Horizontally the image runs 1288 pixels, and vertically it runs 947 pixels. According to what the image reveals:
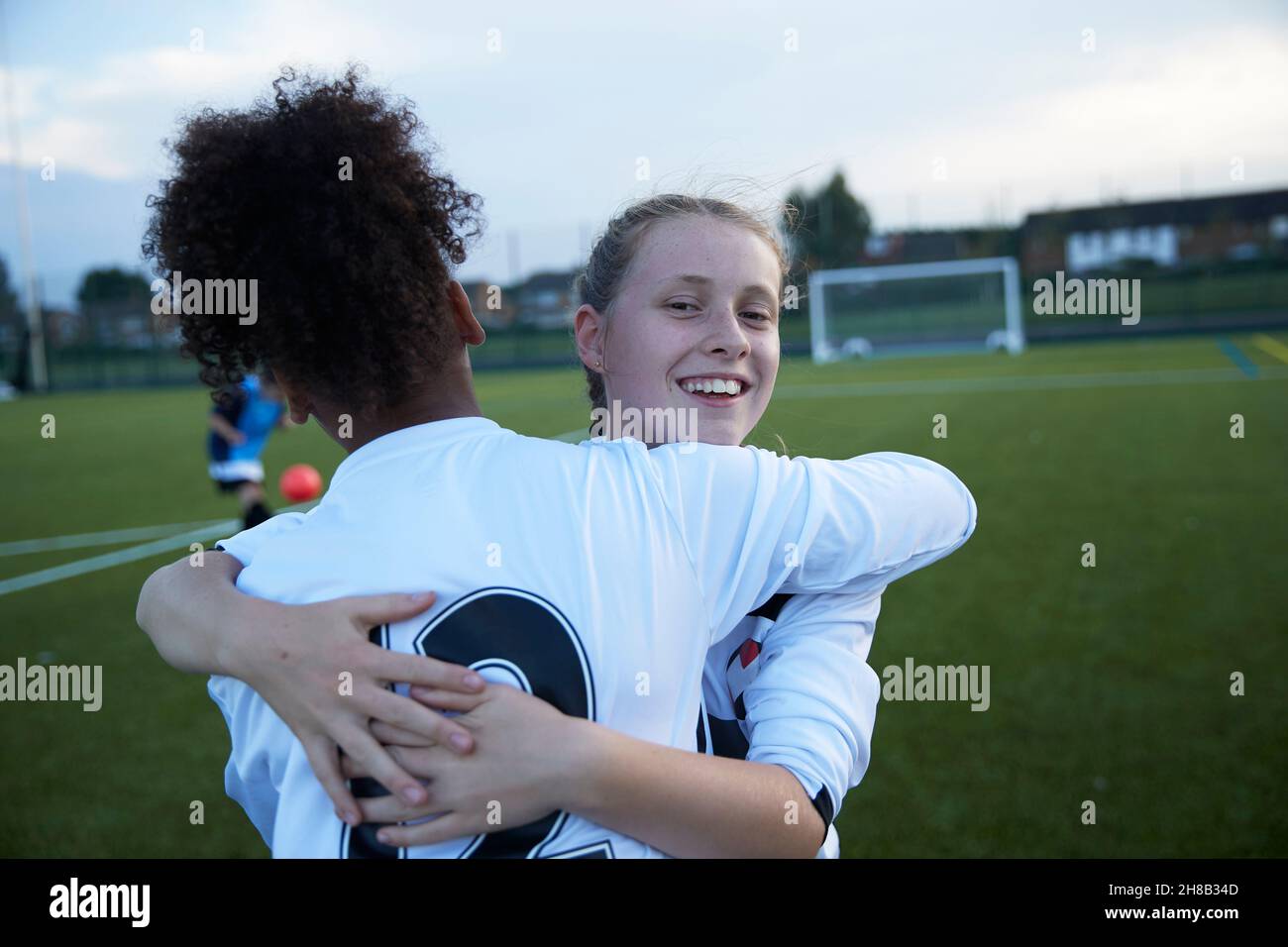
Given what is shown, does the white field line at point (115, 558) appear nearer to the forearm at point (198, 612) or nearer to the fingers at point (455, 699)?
the forearm at point (198, 612)

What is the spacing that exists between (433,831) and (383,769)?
9 centimetres

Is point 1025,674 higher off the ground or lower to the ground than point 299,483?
lower

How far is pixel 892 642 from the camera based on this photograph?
18.2 ft

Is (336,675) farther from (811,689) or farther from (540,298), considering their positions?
(540,298)

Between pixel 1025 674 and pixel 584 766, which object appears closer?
pixel 584 766

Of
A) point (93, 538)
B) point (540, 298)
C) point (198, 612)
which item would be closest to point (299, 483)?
point (93, 538)

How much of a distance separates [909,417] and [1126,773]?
1175 centimetres

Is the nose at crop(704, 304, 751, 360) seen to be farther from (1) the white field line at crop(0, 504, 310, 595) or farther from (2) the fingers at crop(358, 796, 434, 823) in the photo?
(1) the white field line at crop(0, 504, 310, 595)

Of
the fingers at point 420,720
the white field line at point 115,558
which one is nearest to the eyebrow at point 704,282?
the fingers at point 420,720

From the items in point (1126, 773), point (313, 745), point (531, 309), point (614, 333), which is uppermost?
point (531, 309)

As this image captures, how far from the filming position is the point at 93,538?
9.45m

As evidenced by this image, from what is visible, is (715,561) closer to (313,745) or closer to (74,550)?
(313,745)

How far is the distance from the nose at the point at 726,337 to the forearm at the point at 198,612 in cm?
78

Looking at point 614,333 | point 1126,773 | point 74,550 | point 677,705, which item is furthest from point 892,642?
point 74,550
